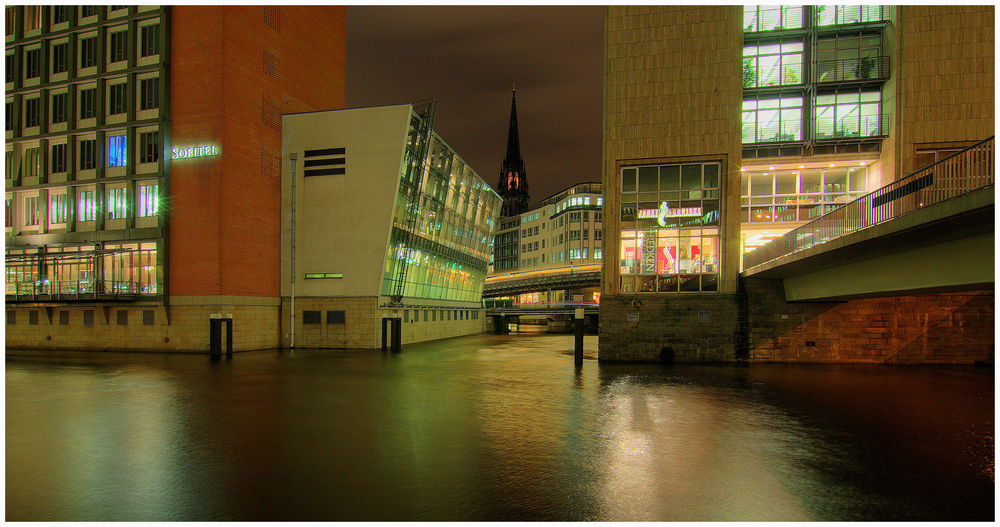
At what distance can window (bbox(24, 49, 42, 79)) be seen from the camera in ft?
114

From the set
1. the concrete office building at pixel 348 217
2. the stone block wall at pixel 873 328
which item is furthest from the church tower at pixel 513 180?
the stone block wall at pixel 873 328

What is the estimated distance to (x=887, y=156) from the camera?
85.6 feet

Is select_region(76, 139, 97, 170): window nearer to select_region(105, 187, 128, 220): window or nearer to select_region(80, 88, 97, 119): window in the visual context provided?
select_region(80, 88, 97, 119): window

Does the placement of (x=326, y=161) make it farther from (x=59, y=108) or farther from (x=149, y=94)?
(x=59, y=108)

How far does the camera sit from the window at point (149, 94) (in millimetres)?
32062

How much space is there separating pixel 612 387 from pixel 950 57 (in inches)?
901

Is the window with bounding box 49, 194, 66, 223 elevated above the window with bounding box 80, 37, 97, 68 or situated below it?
below

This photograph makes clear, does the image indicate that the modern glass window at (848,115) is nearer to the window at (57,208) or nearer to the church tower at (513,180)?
the window at (57,208)

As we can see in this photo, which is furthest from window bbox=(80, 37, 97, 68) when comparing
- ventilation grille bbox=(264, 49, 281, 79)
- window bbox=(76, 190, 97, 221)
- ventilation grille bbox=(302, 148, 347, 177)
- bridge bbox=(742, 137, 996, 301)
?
bridge bbox=(742, 137, 996, 301)

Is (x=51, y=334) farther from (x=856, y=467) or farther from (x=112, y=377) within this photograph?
(x=856, y=467)

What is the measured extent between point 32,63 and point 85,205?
10711mm

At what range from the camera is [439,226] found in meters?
44.9

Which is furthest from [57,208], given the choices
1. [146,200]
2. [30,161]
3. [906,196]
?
[906,196]

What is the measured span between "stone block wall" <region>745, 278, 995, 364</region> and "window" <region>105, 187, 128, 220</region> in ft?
116
